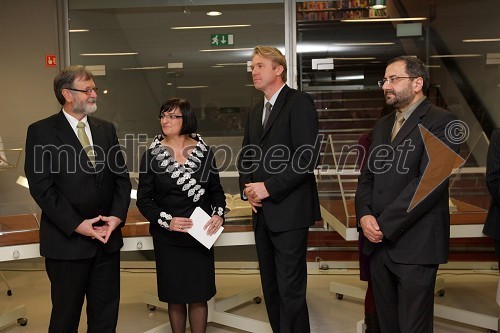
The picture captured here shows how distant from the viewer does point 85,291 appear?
3.12 metres

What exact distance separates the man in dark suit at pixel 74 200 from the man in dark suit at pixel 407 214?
4.49ft

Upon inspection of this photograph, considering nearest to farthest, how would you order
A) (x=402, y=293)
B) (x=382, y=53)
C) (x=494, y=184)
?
1. (x=402, y=293)
2. (x=494, y=184)
3. (x=382, y=53)

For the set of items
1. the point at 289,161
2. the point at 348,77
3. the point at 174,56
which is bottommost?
the point at 289,161

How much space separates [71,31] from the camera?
226 inches

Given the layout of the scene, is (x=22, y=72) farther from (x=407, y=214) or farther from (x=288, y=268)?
(x=407, y=214)

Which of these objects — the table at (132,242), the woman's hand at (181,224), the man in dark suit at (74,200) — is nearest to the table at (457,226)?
the table at (132,242)

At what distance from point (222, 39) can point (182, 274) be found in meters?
2.85

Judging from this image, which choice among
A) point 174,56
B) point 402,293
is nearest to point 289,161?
point 402,293

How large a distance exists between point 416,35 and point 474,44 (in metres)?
0.64

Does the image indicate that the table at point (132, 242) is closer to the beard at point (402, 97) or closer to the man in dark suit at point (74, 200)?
the man in dark suit at point (74, 200)

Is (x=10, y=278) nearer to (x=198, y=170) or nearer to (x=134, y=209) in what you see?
(x=134, y=209)

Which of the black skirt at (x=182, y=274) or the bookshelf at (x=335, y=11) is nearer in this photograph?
the black skirt at (x=182, y=274)

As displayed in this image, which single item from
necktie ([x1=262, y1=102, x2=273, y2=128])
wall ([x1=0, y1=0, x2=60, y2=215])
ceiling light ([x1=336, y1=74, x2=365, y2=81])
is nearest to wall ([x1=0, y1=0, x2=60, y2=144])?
wall ([x1=0, y1=0, x2=60, y2=215])

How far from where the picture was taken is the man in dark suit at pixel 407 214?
2795mm
